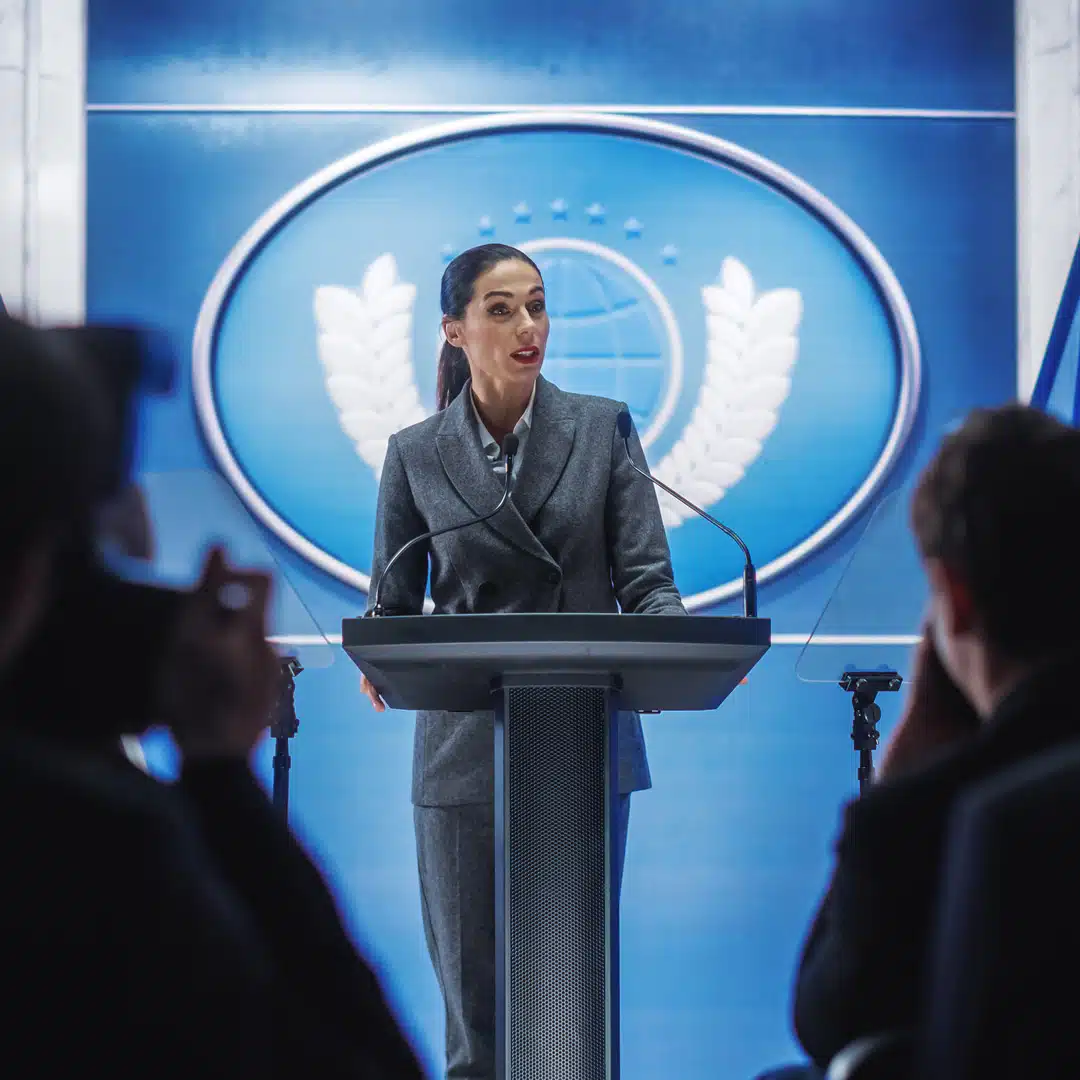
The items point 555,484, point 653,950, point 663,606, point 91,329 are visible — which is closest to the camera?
point 91,329

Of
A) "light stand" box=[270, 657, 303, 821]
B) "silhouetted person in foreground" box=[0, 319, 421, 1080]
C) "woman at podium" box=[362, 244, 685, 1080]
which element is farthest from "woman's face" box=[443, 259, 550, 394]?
"silhouetted person in foreground" box=[0, 319, 421, 1080]

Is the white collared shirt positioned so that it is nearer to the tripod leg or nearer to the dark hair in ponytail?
the dark hair in ponytail

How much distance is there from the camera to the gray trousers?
218cm

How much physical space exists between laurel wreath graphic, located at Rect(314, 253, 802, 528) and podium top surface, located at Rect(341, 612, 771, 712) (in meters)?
1.88

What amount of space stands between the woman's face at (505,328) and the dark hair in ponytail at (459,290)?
13mm

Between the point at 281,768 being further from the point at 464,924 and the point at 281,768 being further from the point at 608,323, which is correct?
the point at 608,323

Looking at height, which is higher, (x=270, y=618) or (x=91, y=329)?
(x=91, y=329)

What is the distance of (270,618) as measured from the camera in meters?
0.84

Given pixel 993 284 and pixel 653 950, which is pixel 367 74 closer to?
pixel 993 284

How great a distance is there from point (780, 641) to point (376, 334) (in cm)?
128

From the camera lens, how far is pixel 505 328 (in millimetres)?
2502

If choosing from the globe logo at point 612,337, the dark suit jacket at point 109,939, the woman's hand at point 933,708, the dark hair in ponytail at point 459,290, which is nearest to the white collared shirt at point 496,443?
the dark hair in ponytail at point 459,290

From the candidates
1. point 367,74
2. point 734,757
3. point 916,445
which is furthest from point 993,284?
point 367,74

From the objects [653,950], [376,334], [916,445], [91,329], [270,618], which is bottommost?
[653,950]
